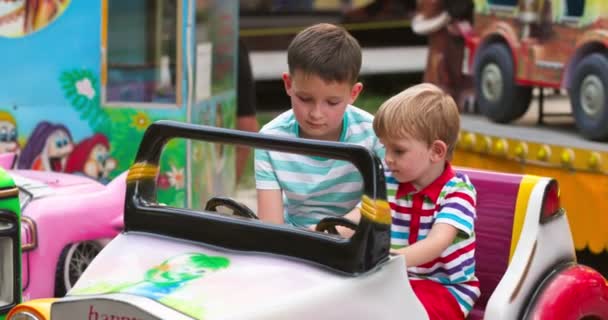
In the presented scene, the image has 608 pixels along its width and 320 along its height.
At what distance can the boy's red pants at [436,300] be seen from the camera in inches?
118

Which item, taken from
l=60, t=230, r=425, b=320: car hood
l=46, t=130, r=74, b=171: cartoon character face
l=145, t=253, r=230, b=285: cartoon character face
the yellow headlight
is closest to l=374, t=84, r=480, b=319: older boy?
l=60, t=230, r=425, b=320: car hood

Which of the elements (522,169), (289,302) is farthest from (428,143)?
(522,169)

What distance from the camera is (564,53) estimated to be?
5.61 m

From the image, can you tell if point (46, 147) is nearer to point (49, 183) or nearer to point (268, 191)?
point (49, 183)

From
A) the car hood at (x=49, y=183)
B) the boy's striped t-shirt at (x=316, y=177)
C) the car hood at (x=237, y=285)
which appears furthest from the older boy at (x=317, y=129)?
the car hood at (x=49, y=183)

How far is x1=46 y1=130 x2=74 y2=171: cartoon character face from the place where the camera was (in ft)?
19.0

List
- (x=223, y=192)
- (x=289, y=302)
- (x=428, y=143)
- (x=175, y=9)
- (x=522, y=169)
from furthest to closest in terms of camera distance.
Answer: (x=223, y=192) → (x=175, y=9) → (x=522, y=169) → (x=428, y=143) → (x=289, y=302)

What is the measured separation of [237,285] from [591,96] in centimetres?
332

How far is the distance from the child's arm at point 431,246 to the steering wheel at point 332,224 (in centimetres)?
17

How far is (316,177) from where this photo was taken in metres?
3.22

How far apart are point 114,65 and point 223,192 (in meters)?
0.94

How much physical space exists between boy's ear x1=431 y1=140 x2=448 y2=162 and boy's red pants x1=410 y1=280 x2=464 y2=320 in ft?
1.11

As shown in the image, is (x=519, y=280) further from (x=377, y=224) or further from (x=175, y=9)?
(x=175, y=9)

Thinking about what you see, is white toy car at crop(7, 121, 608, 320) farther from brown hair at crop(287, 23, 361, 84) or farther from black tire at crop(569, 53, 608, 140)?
black tire at crop(569, 53, 608, 140)
